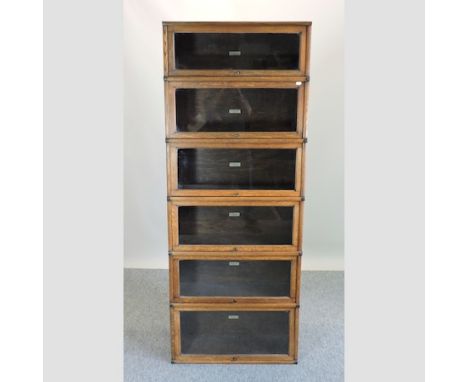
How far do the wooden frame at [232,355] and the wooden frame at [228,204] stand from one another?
299mm

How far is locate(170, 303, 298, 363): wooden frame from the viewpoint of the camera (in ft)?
8.18

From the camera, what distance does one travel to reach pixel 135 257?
4.19 metres

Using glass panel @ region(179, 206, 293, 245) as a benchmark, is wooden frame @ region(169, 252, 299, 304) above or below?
below

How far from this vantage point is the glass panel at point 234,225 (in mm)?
2449

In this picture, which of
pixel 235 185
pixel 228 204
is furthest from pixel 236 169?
pixel 228 204

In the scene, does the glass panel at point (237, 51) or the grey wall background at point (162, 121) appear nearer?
the glass panel at point (237, 51)

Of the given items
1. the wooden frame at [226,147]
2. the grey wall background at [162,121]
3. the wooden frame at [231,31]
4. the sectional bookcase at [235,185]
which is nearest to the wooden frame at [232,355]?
the sectional bookcase at [235,185]

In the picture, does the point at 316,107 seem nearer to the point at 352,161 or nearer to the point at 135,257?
the point at 135,257

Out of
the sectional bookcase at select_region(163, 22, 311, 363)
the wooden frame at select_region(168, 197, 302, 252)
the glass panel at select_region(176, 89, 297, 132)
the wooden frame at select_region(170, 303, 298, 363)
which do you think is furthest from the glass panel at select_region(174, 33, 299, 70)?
the wooden frame at select_region(170, 303, 298, 363)

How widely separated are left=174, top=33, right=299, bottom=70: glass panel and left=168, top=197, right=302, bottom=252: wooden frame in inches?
25.6

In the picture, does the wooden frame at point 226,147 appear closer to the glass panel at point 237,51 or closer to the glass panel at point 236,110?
the glass panel at point 236,110

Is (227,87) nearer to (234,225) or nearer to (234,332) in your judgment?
(234,225)

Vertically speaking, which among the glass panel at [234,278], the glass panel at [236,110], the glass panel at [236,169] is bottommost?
the glass panel at [234,278]

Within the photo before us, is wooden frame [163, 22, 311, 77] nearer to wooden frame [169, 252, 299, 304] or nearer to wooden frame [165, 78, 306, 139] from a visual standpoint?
wooden frame [165, 78, 306, 139]
